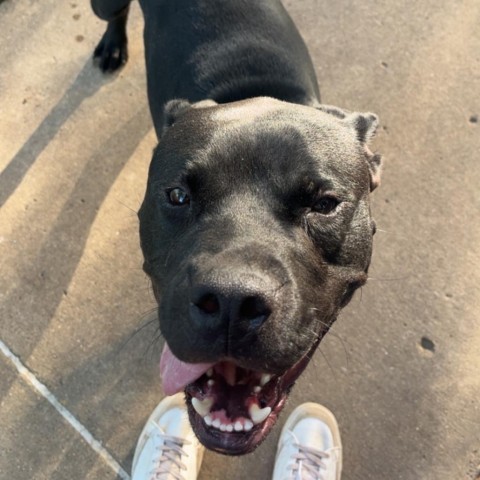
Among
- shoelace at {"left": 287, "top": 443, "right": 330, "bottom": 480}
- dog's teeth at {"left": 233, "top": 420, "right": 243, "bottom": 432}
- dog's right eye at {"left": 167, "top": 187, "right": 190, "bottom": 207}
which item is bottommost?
shoelace at {"left": 287, "top": 443, "right": 330, "bottom": 480}

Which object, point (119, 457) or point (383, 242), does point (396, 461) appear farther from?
point (119, 457)

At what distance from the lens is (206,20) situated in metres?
3.22

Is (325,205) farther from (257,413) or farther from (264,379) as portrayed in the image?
(257,413)

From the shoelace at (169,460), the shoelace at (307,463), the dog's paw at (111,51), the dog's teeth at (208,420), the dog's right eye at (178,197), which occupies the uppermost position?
the dog's right eye at (178,197)

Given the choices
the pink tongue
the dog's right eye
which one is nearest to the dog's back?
the dog's right eye

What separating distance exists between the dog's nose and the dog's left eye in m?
0.51

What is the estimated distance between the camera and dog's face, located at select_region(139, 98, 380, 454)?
6.11 feet

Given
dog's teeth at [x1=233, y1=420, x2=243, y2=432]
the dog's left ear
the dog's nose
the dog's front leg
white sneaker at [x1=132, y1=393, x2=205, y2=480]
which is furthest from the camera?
the dog's front leg

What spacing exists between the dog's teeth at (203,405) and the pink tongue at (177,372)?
81 mm

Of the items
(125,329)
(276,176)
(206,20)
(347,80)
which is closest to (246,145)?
(276,176)

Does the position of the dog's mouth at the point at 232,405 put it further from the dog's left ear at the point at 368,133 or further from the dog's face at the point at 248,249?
the dog's left ear at the point at 368,133

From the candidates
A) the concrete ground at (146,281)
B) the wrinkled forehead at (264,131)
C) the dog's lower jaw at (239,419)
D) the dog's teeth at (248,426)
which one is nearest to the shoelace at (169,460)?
the concrete ground at (146,281)

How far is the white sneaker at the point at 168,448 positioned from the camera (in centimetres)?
310

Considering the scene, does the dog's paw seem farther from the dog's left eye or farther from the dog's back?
the dog's left eye
